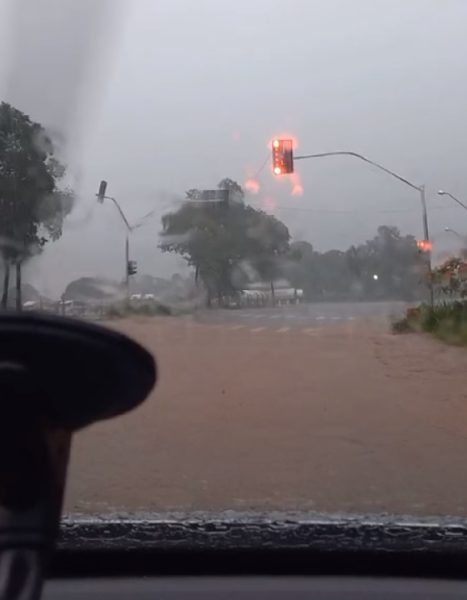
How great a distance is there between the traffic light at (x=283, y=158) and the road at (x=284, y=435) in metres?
3.24

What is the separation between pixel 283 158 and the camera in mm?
→ 18391

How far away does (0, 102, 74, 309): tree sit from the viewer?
15.6m

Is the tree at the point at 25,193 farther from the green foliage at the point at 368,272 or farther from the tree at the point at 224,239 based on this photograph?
the green foliage at the point at 368,272

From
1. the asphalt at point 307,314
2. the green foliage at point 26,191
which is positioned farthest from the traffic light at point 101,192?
the asphalt at point 307,314

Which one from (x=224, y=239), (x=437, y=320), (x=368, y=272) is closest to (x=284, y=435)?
(x=224, y=239)

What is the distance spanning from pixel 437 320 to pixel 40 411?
28.5m

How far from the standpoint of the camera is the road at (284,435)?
847 centimetres

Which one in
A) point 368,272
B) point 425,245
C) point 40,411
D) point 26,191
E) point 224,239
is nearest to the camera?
point 40,411

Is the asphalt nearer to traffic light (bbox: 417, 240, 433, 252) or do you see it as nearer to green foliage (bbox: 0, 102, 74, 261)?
traffic light (bbox: 417, 240, 433, 252)

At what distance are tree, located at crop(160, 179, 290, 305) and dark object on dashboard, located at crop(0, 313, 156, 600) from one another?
67.6 ft

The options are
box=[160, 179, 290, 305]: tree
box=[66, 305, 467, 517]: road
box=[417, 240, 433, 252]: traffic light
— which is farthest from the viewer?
box=[417, 240, 433, 252]: traffic light

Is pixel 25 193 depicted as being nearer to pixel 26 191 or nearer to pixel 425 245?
pixel 26 191

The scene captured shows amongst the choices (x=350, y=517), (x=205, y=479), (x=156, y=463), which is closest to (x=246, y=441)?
(x=156, y=463)

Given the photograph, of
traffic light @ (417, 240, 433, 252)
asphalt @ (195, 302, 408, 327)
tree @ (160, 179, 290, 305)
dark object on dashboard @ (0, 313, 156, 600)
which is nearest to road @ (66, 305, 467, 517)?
dark object on dashboard @ (0, 313, 156, 600)
